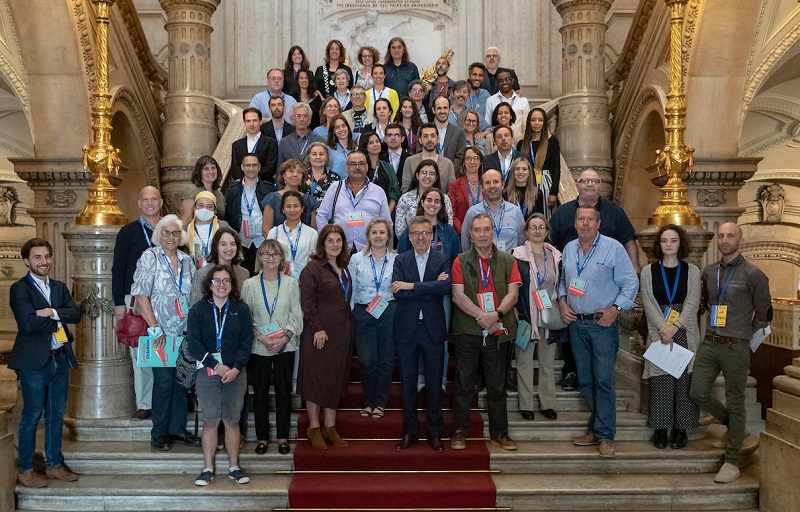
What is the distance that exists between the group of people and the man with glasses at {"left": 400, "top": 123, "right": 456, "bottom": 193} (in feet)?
2.05

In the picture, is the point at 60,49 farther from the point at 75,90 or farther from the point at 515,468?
the point at 515,468

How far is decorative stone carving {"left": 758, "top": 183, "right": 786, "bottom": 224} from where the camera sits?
17453 millimetres

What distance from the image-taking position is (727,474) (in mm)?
5910

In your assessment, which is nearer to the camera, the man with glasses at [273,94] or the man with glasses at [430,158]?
the man with glasses at [430,158]

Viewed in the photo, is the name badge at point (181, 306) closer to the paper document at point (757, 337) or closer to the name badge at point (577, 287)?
the name badge at point (577, 287)

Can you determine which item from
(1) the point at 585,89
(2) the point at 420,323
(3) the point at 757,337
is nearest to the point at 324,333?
(2) the point at 420,323

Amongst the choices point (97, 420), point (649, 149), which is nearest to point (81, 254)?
point (97, 420)

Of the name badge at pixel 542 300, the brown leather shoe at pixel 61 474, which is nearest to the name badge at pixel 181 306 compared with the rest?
the brown leather shoe at pixel 61 474

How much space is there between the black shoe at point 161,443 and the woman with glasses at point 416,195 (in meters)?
2.50

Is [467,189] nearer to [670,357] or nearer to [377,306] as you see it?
[377,306]

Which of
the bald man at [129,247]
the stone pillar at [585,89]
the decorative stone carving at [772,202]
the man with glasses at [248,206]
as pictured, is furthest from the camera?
the decorative stone carving at [772,202]

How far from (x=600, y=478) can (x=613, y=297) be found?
1.34 m

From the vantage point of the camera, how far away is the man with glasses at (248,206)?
7098mm

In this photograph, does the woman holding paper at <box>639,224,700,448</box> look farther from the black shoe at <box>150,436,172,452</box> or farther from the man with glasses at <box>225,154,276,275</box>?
the black shoe at <box>150,436,172,452</box>
